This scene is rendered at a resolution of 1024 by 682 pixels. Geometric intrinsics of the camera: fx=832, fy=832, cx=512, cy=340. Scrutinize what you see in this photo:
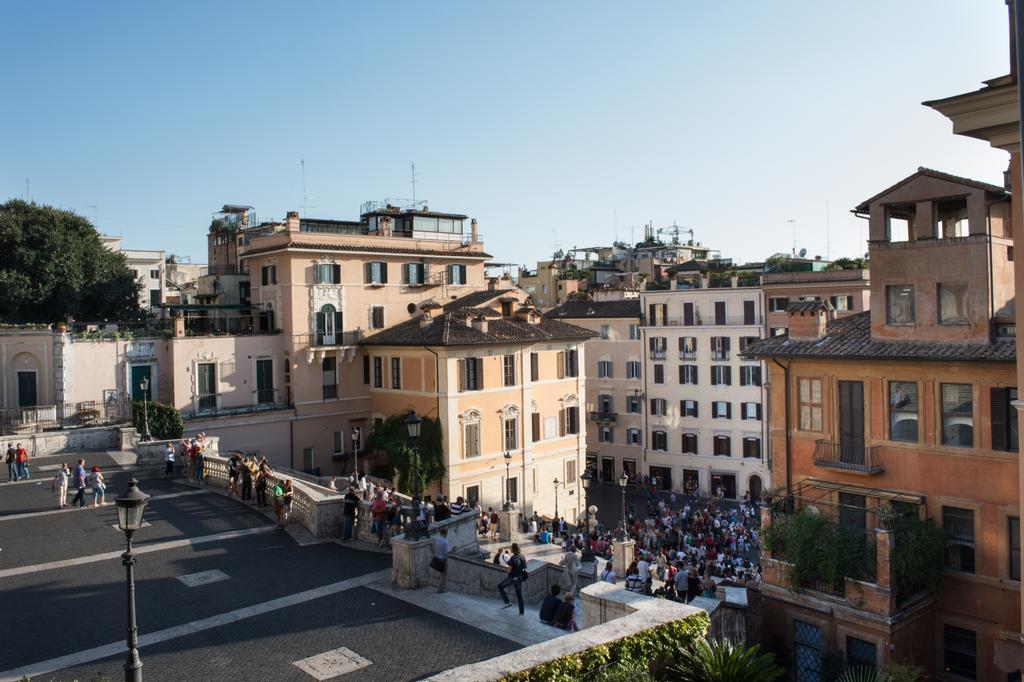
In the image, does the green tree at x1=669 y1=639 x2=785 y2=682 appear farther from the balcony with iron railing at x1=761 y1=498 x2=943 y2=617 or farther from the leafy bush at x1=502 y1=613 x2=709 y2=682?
the balcony with iron railing at x1=761 y1=498 x2=943 y2=617

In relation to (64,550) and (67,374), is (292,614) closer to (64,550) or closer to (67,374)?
(64,550)

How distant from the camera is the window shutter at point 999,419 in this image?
61.3ft

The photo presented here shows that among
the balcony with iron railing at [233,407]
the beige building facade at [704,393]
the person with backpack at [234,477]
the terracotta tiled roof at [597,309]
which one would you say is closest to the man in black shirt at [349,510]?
the person with backpack at [234,477]

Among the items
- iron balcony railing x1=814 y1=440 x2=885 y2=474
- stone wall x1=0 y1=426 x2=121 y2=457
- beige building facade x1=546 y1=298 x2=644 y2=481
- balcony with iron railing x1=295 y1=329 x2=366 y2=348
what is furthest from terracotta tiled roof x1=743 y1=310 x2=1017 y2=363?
beige building facade x1=546 y1=298 x2=644 y2=481

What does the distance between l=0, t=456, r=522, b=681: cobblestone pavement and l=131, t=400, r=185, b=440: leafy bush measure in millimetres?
10227

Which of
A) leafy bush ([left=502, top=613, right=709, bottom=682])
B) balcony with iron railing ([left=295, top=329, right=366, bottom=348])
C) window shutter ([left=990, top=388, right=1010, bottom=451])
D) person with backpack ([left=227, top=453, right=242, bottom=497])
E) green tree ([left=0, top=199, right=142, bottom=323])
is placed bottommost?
person with backpack ([left=227, top=453, right=242, bottom=497])

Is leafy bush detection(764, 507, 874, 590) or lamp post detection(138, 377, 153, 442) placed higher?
lamp post detection(138, 377, 153, 442)

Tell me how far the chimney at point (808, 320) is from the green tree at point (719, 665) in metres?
13.2

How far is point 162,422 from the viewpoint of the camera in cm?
3438

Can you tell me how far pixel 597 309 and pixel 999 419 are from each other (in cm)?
4242

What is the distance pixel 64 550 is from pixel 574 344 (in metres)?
28.8

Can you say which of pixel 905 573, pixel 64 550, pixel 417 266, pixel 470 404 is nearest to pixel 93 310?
pixel 417 266

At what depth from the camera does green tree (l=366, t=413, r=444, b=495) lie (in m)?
37.5

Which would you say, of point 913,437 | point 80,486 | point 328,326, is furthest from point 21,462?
point 913,437
